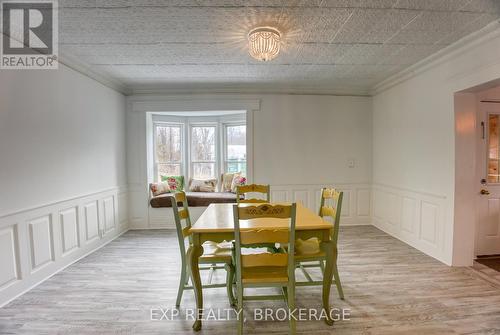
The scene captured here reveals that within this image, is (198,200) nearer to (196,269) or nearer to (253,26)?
(196,269)

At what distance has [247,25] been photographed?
2279 mm

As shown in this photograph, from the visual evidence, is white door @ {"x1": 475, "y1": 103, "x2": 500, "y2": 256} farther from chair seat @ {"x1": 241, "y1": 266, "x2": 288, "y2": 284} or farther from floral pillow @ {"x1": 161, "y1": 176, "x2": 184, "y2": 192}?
floral pillow @ {"x1": 161, "y1": 176, "x2": 184, "y2": 192}

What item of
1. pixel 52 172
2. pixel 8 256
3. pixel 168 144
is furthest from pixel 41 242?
pixel 168 144

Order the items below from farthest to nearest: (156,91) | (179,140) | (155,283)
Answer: (179,140) → (156,91) → (155,283)

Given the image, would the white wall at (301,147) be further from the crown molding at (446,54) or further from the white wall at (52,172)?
the crown molding at (446,54)

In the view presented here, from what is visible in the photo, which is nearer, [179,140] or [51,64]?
[51,64]

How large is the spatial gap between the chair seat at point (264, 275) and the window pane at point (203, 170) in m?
3.66

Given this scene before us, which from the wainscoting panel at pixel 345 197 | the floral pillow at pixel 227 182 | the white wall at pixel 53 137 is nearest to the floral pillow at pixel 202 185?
the floral pillow at pixel 227 182

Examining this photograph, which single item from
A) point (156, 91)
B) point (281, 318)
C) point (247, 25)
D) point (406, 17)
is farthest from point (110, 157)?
point (406, 17)

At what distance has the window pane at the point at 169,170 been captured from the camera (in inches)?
199

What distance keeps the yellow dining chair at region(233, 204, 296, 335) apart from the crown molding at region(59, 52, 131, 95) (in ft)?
9.25

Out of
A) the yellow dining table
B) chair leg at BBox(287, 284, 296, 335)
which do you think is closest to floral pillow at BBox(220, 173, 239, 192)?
the yellow dining table

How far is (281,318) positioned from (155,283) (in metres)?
1.34

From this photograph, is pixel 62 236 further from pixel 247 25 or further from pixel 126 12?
pixel 247 25
